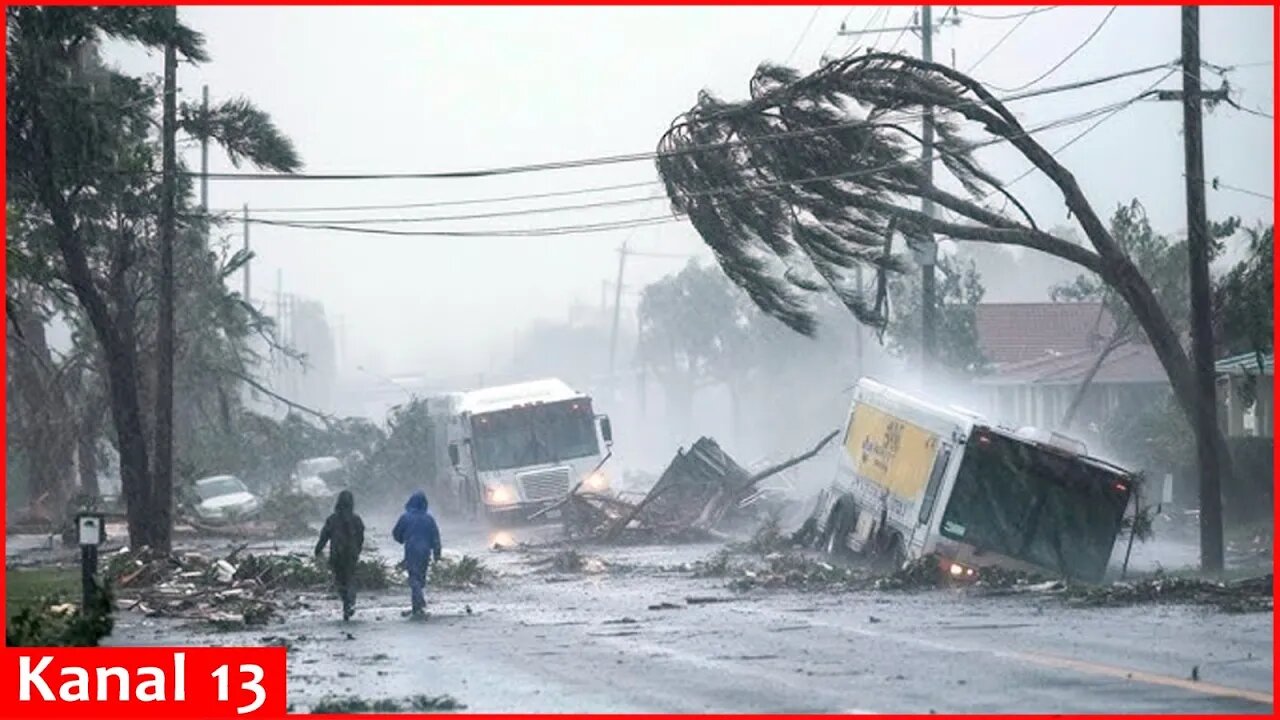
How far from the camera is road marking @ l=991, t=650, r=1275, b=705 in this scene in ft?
48.7

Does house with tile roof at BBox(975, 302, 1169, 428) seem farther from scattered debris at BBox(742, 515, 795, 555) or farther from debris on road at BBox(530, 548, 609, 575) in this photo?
debris on road at BBox(530, 548, 609, 575)

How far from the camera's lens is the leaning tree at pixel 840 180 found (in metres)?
32.2

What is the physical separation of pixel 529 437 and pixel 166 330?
16.2 m

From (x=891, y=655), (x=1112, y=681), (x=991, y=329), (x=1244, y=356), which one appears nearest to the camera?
(x=1112, y=681)

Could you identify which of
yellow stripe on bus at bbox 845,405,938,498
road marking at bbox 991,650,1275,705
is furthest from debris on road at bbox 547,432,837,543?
road marking at bbox 991,650,1275,705

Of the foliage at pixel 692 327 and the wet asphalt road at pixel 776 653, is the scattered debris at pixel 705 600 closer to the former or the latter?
the wet asphalt road at pixel 776 653

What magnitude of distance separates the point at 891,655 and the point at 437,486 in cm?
3973

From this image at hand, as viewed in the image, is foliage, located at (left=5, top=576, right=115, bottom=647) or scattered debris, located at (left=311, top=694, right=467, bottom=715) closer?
scattered debris, located at (left=311, top=694, right=467, bottom=715)

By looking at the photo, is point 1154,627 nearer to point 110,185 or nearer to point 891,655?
point 891,655

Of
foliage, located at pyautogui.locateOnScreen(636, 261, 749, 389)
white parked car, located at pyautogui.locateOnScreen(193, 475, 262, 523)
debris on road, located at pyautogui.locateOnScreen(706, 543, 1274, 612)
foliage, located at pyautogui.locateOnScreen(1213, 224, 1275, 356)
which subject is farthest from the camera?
foliage, located at pyautogui.locateOnScreen(636, 261, 749, 389)

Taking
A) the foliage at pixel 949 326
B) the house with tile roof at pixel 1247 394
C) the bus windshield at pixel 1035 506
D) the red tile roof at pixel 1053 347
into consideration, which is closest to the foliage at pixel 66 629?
the bus windshield at pixel 1035 506

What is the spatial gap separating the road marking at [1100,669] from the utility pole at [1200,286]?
1017 cm

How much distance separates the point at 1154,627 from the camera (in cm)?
2142

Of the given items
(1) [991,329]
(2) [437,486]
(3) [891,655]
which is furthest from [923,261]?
(1) [991,329]
